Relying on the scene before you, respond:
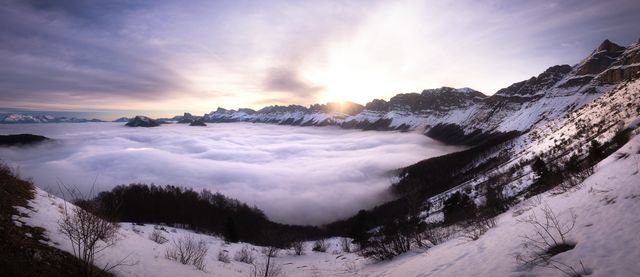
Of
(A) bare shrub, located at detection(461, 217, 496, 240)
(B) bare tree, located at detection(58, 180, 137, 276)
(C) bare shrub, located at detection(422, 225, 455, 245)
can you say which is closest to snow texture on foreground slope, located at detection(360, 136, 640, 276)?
(A) bare shrub, located at detection(461, 217, 496, 240)

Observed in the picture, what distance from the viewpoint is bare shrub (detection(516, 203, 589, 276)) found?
695 cm

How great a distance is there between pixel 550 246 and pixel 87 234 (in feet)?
45.4

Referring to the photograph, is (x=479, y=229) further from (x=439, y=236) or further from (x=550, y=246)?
(x=550, y=246)

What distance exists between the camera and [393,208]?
136625 millimetres

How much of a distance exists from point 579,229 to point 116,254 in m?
16.0

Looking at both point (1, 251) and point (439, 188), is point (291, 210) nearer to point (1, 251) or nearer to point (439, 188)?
point (439, 188)

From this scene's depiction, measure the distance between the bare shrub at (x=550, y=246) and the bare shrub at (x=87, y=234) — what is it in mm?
12636

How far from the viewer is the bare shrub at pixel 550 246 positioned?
274 inches

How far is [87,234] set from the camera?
28.1ft

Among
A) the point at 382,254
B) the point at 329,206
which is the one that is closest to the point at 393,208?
the point at 329,206

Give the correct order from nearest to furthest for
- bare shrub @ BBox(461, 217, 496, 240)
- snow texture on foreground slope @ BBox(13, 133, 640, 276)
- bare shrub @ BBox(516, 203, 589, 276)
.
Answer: snow texture on foreground slope @ BBox(13, 133, 640, 276) → bare shrub @ BBox(516, 203, 589, 276) → bare shrub @ BBox(461, 217, 496, 240)

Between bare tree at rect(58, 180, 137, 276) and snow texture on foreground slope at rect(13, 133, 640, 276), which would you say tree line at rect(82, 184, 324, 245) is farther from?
bare tree at rect(58, 180, 137, 276)

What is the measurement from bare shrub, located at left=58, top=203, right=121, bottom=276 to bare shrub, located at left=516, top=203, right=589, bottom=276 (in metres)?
12.6

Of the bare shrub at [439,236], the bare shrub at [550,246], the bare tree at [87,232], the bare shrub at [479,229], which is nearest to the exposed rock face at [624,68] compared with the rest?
the bare shrub at [439,236]
